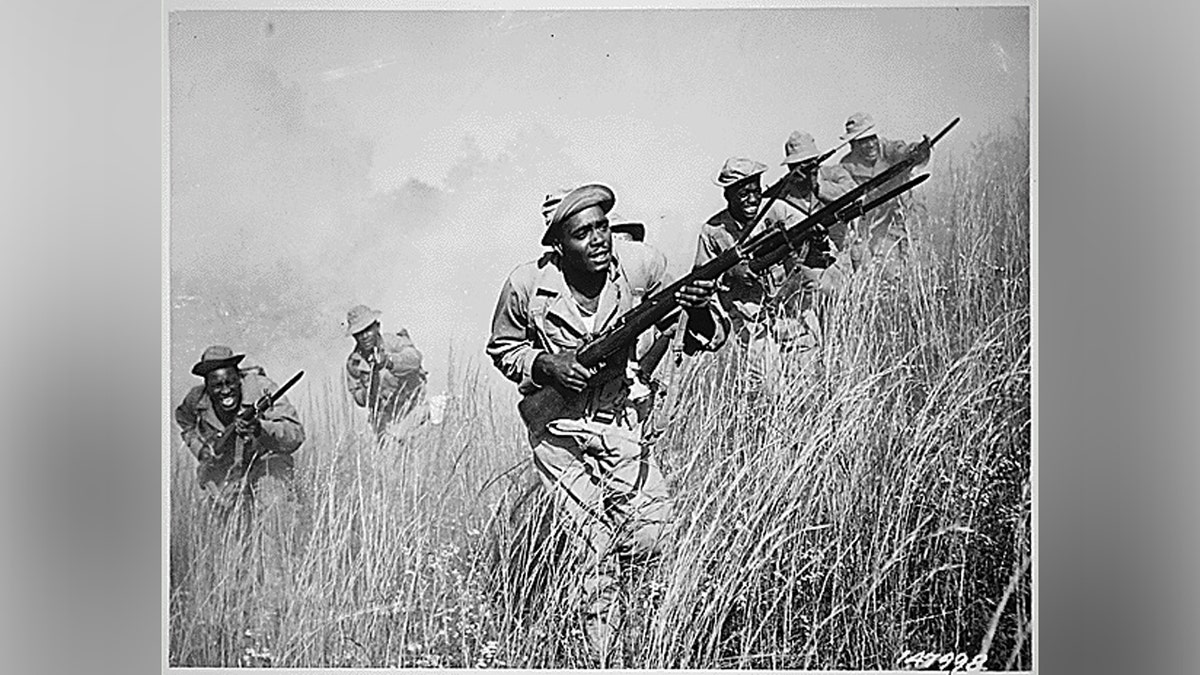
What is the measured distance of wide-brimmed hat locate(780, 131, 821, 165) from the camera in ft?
6.20

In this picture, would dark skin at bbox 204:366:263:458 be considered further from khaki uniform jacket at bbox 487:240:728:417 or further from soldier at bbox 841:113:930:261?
soldier at bbox 841:113:930:261

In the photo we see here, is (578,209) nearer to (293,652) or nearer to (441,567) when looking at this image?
(441,567)

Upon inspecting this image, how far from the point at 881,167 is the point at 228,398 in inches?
41.4

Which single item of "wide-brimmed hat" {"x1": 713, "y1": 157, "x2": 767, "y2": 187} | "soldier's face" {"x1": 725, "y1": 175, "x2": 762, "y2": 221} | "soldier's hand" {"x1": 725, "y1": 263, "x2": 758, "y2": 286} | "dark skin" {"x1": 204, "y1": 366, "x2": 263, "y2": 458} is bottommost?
"dark skin" {"x1": 204, "y1": 366, "x2": 263, "y2": 458}

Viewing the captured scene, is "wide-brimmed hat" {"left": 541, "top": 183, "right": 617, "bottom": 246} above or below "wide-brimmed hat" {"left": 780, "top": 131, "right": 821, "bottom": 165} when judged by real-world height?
below

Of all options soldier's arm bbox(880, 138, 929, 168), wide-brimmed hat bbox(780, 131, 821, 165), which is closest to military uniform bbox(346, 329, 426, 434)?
wide-brimmed hat bbox(780, 131, 821, 165)

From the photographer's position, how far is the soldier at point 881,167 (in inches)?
74.2

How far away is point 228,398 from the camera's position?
1.92 meters

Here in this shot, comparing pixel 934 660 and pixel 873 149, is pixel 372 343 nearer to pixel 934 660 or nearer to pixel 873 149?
pixel 873 149

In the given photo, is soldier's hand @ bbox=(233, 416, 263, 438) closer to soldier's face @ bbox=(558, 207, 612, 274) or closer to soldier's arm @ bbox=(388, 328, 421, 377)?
soldier's arm @ bbox=(388, 328, 421, 377)

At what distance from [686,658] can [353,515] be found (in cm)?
55
